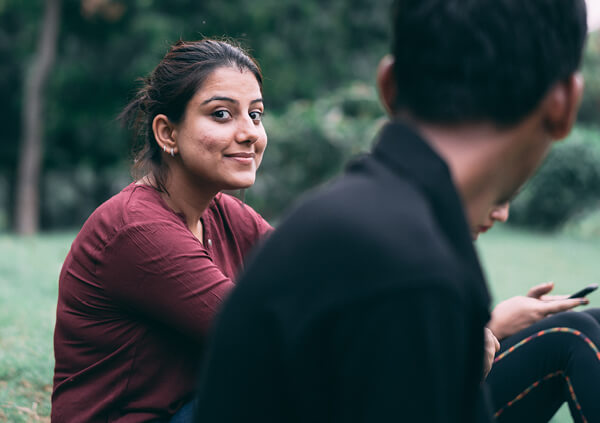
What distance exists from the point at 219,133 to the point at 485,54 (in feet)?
4.76

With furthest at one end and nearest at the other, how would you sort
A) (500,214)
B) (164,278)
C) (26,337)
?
(26,337) < (500,214) < (164,278)

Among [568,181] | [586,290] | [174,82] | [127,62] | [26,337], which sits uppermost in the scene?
[127,62]

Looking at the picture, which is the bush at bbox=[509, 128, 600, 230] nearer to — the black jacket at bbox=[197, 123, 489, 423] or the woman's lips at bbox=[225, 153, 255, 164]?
the woman's lips at bbox=[225, 153, 255, 164]

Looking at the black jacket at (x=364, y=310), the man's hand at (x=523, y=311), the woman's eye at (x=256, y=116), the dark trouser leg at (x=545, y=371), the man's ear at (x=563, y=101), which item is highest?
the man's ear at (x=563, y=101)

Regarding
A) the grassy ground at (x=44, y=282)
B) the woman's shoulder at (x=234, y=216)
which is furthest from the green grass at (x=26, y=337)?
the woman's shoulder at (x=234, y=216)

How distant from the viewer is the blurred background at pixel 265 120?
937cm

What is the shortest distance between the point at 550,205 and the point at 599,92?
11434 mm

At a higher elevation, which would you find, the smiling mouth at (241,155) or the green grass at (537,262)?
the smiling mouth at (241,155)

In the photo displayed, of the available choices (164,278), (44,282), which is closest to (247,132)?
(164,278)

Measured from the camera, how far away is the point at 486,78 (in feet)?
3.22

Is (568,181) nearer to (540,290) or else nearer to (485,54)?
(540,290)

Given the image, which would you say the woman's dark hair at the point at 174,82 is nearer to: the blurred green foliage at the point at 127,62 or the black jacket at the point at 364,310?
the black jacket at the point at 364,310

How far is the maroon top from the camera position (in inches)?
72.0

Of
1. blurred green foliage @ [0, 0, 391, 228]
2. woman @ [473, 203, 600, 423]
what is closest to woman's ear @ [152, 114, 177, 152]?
woman @ [473, 203, 600, 423]
